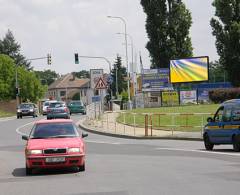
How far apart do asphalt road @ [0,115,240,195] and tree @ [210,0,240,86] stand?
44098mm

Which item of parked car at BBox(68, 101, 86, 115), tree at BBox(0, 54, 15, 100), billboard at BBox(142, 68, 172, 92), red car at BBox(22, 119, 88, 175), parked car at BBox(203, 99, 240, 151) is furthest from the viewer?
tree at BBox(0, 54, 15, 100)

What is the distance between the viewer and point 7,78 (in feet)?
378

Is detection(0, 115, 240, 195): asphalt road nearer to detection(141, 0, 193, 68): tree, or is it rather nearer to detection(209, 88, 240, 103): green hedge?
detection(209, 88, 240, 103): green hedge

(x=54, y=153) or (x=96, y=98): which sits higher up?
(x=96, y=98)

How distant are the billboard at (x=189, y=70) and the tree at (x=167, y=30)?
5623 mm

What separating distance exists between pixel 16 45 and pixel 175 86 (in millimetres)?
84823

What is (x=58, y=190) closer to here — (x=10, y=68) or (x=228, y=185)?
(x=228, y=185)

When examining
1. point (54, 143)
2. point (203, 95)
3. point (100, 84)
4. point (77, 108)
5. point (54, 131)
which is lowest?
point (77, 108)

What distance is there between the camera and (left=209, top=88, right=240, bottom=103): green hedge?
66.6 metres

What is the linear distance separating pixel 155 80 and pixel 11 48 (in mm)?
86369

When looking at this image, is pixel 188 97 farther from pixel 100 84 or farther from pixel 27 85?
pixel 27 85

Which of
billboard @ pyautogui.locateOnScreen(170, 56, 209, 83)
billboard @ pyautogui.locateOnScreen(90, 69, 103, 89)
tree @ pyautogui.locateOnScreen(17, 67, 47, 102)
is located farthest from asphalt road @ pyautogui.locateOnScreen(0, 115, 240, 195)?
tree @ pyautogui.locateOnScreen(17, 67, 47, 102)

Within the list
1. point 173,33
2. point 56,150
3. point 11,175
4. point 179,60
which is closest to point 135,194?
point 56,150

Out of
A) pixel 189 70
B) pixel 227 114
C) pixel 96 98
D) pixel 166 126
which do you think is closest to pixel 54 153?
pixel 227 114
